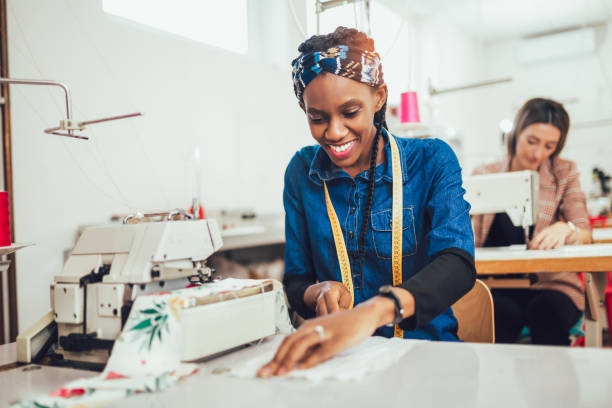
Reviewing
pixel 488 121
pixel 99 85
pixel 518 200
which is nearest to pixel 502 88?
pixel 488 121

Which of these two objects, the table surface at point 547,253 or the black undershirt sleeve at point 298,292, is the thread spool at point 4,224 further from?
the table surface at point 547,253

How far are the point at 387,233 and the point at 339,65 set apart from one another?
469mm

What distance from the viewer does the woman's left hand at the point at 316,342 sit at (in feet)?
2.86

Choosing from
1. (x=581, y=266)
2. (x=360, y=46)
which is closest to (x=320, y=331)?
(x=360, y=46)

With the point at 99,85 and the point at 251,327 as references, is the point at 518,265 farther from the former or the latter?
the point at 99,85

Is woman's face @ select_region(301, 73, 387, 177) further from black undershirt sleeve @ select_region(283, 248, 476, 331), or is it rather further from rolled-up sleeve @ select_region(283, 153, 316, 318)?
black undershirt sleeve @ select_region(283, 248, 476, 331)

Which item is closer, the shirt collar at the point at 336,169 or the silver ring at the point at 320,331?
the silver ring at the point at 320,331

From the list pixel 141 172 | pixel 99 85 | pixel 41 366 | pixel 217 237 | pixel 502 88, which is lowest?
pixel 41 366

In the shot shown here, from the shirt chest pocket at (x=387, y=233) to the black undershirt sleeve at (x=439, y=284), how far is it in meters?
0.15

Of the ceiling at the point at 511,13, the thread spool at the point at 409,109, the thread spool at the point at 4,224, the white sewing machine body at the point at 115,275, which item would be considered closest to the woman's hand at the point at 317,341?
the white sewing machine body at the point at 115,275

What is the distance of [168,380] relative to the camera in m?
0.89

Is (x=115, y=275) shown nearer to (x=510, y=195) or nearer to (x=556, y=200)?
(x=510, y=195)

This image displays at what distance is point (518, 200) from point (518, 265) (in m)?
0.42

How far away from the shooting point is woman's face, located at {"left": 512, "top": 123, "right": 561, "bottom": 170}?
2.77 metres
